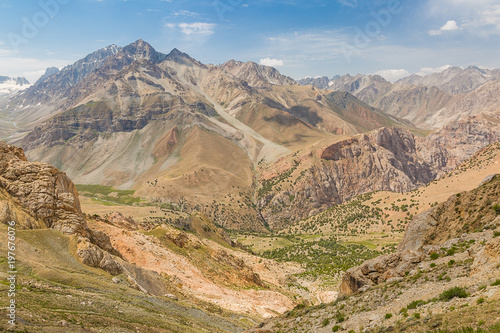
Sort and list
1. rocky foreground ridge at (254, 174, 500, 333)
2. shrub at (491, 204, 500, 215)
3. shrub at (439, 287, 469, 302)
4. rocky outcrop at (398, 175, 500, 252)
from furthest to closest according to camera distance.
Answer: rocky outcrop at (398, 175, 500, 252)
shrub at (491, 204, 500, 215)
shrub at (439, 287, 469, 302)
rocky foreground ridge at (254, 174, 500, 333)

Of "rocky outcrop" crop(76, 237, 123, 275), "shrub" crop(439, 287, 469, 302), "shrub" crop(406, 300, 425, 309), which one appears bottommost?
"rocky outcrop" crop(76, 237, 123, 275)

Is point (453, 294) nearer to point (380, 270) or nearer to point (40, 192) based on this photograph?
point (380, 270)

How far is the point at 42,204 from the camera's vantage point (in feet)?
116

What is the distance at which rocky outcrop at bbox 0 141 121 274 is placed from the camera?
32.2 m

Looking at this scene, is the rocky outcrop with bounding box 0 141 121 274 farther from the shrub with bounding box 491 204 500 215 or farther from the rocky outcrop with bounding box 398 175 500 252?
the shrub with bounding box 491 204 500 215

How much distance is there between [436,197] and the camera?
10500 centimetres

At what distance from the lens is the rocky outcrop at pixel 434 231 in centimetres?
2566

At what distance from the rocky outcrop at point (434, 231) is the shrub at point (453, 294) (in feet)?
14.3

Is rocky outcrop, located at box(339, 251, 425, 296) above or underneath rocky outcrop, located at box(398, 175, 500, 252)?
underneath

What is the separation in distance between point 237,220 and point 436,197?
94036mm

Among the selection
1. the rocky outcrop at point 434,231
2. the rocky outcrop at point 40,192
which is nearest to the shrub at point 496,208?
the rocky outcrop at point 434,231

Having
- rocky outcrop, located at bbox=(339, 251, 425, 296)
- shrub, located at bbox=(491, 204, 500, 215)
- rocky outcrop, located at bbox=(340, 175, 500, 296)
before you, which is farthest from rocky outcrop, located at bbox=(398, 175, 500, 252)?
rocky outcrop, located at bbox=(339, 251, 425, 296)

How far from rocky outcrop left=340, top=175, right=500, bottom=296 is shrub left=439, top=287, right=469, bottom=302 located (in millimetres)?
4356

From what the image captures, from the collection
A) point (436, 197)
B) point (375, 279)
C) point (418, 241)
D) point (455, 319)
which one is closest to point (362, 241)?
point (436, 197)
